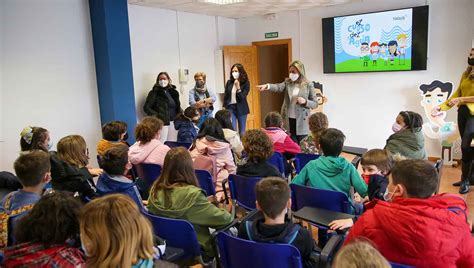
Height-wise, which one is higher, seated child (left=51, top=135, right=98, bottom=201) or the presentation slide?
the presentation slide

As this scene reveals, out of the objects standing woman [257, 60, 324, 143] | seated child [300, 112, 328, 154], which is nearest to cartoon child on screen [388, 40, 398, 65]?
standing woman [257, 60, 324, 143]

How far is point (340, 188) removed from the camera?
Answer: 2.58 meters

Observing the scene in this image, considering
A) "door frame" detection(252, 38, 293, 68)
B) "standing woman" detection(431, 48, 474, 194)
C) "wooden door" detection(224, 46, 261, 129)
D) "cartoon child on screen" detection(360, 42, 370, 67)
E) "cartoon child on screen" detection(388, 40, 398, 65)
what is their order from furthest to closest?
1. "wooden door" detection(224, 46, 261, 129)
2. "door frame" detection(252, 38, 293, 68)
3. "cartoon child on screen" detection(360, 42, 370, 67)
4. "cartoon child on screen" detection(388, 40, 398, 65)
5. "standing woman" detection(431, 48, 474, 194)

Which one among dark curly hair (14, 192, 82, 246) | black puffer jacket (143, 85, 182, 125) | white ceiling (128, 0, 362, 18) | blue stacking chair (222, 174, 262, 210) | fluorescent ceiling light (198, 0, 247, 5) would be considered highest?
white ceiling (128, 0, 362, 18)

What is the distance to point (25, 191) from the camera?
214cm

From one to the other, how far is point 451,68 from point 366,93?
132cm

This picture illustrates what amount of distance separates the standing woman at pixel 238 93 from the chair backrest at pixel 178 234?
4436 mm

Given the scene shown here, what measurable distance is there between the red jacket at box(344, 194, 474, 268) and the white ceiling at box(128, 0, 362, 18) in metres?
4.96

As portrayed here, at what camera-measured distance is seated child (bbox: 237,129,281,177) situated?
285cm

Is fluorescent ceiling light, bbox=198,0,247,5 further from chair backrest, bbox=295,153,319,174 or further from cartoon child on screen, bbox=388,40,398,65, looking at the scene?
chair backrest, bbox=295,153,319,174

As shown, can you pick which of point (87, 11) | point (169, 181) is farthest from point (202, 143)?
point (87, 11)

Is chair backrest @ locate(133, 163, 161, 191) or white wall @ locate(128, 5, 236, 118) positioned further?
white wall @ locate(128, 5, 236, 118)

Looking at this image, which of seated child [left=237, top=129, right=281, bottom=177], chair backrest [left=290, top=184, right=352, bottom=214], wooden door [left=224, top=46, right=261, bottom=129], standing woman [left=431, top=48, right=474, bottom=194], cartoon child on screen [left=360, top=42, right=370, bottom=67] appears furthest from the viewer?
wooden door [left=224, top=46, right=261, bottom=129]

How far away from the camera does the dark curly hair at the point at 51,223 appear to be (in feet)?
4.63
